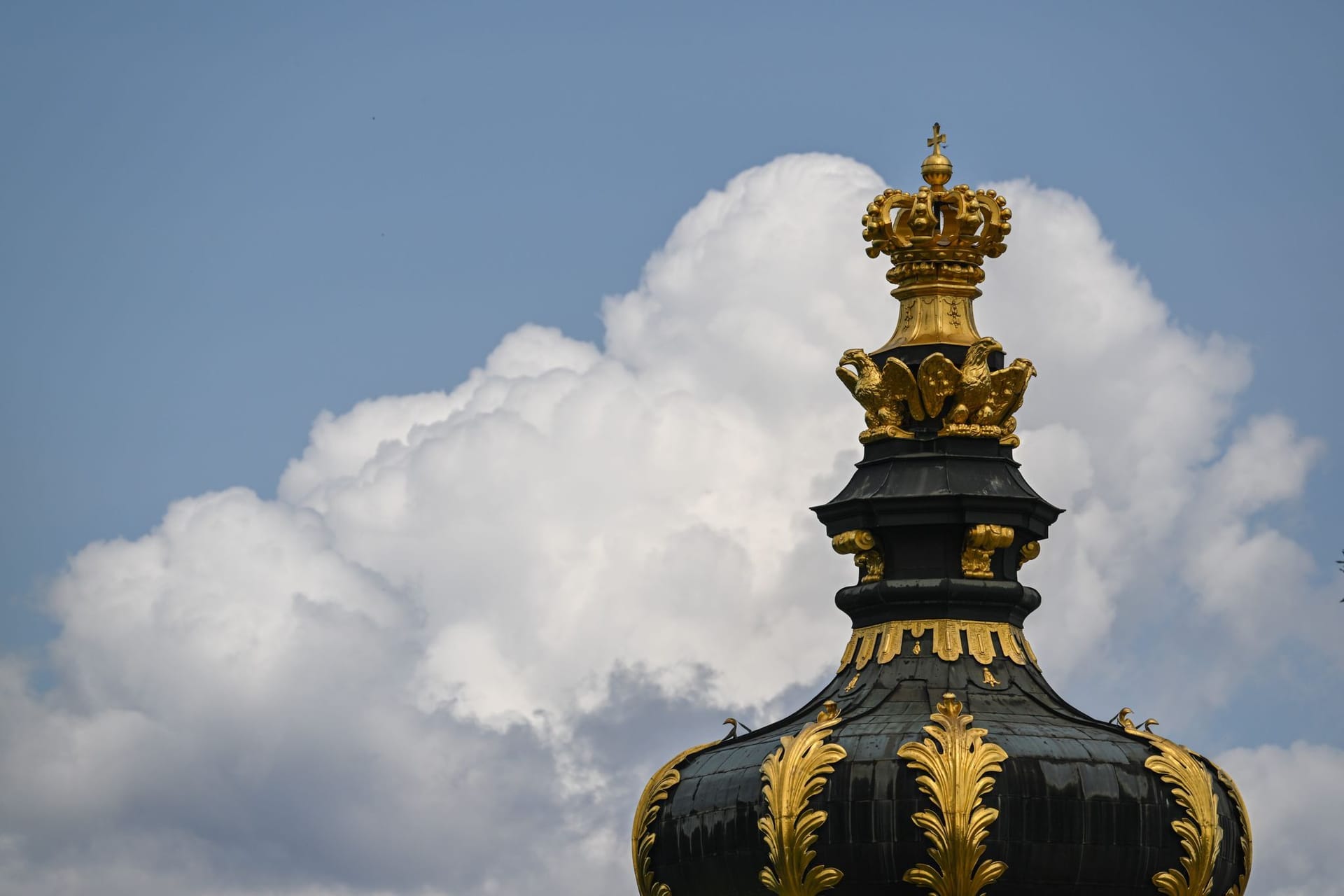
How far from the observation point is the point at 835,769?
6144cm

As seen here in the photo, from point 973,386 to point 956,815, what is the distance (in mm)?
7348

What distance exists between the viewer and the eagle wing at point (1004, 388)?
64.7m

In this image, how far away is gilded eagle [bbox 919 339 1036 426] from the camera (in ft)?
212

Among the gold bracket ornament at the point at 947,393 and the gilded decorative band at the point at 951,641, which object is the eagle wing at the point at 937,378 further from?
the gilded decorative band at the point at 951,641

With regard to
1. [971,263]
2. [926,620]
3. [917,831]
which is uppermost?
[971,263]

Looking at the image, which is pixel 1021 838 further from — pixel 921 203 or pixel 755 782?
pixel 921 203

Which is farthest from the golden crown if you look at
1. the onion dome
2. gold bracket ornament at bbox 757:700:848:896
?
gold bracket ornament at bbox 757:700:848:896

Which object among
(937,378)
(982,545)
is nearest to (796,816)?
(982,545)

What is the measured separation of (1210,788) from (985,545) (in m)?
5.14

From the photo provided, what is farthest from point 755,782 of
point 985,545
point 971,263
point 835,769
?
point 971,263

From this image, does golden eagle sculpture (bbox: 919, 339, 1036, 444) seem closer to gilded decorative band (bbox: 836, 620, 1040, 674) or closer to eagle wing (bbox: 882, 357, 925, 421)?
eagle wing (bbox: 882, 357, 925, 421)

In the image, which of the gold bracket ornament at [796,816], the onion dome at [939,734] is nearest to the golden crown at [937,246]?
the onion dome at [939,734]

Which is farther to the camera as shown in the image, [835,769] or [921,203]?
[921,203]

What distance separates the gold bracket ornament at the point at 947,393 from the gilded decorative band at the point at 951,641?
113 inches
